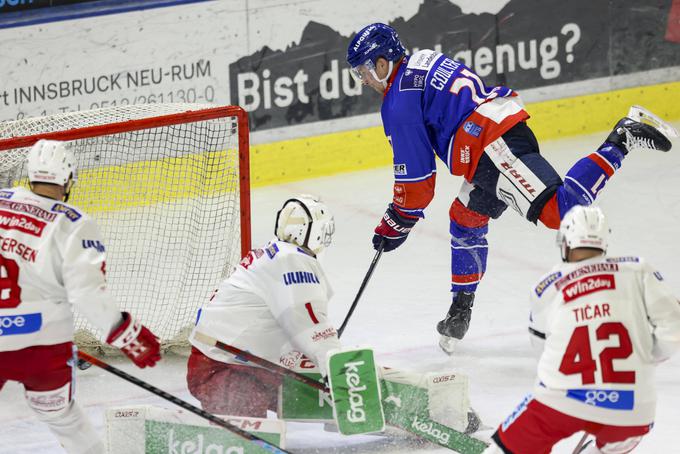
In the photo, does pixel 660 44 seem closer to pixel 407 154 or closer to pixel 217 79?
pixel 217 79

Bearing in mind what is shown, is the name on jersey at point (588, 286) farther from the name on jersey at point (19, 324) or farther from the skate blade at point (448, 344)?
the skate blade at point (448, 344)

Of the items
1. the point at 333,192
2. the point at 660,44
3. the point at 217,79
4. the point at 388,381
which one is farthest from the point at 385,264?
the point at 660,44

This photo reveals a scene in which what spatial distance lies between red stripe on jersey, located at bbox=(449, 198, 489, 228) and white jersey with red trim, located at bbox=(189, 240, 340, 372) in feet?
3.65

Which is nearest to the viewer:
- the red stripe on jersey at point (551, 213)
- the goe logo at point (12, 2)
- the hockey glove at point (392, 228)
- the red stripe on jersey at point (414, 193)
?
the red stripe on jersey at point (551, 213)

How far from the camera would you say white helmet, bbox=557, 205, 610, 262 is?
11.6 feet

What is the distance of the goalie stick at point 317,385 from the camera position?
14.2 feet

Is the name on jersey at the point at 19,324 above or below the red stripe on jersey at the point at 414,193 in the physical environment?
below

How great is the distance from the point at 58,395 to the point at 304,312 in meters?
0.83

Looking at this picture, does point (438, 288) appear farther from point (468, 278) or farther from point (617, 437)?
point (617, 437)

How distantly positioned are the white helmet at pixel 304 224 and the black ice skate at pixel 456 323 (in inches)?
48.5

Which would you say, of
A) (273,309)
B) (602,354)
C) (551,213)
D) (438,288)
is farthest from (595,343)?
(438,288)

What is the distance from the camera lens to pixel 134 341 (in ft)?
12.5

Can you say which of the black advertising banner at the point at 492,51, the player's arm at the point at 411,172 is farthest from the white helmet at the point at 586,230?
the black advertising banner at the point at 492,51

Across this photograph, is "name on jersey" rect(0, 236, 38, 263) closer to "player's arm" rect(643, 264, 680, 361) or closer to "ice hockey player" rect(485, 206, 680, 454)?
"ice hockey player" rect(485, 206, 680, 454)
